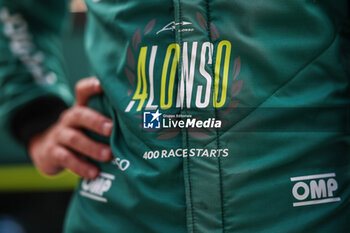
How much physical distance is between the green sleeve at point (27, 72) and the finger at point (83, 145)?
0.59ft

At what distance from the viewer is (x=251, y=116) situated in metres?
0.44

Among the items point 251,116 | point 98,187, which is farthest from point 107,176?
point 251,116

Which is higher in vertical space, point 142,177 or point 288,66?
point 288,66

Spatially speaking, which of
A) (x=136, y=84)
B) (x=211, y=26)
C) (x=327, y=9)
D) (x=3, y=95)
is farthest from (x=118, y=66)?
(x=3, y=95)

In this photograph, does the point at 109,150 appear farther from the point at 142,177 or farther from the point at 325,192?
the point at 325,192

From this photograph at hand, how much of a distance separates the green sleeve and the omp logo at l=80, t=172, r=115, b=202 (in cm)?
33

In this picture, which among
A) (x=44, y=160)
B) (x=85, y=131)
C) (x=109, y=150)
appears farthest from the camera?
(x=44, y=160)

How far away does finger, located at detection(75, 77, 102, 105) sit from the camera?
62 centimetres

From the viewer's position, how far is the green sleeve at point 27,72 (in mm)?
825

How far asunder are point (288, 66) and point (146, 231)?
1.02 feet

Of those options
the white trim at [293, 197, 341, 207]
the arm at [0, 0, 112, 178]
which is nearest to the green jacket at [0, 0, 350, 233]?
the white trim at [293, 197, 341, 207]

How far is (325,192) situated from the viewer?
45 cm

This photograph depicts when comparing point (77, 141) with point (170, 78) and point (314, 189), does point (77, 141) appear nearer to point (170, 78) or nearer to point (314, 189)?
point (170, 78)

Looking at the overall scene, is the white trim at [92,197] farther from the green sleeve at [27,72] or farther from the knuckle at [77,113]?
the green sleeve at [27,72]
